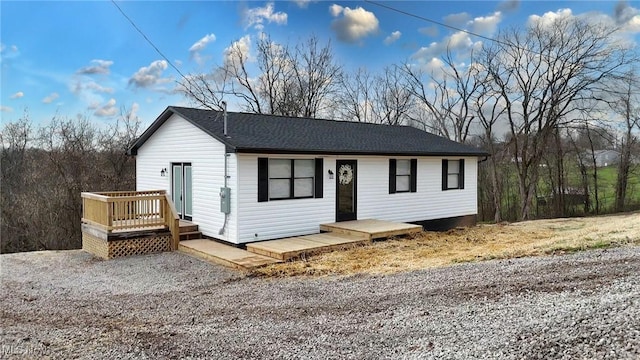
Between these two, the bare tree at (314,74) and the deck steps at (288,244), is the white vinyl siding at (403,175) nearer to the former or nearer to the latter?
the deck steps at (288,244)

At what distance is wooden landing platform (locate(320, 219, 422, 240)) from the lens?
9.67 metres

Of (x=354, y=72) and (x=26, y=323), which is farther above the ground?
(x=354, y=72)

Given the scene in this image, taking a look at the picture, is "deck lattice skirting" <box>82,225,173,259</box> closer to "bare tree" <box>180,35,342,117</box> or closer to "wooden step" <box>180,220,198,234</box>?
"wooden step" <box>180,220,198,234</box>

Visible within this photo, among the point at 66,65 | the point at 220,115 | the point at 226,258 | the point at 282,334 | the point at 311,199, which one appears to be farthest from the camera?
the point at 66,65

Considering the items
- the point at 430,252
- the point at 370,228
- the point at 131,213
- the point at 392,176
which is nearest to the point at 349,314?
the point at 430,252

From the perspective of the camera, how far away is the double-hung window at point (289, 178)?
9.55 meters

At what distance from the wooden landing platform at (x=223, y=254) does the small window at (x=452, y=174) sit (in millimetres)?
7303

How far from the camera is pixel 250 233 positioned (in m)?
9.36

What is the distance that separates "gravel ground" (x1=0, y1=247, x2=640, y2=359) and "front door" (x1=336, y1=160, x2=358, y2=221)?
14.0ft

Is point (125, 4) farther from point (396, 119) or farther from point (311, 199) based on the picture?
point (396, 119)

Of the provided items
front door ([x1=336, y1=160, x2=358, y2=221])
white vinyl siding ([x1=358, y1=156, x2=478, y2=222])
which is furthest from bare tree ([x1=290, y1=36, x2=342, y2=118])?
front door ([x1=336, y1=160, x2=358, y2=221])

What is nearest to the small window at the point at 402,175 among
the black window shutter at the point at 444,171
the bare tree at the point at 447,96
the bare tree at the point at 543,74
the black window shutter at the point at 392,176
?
the black window shutter at the point at 392,176

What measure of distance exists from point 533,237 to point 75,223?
52.9ft

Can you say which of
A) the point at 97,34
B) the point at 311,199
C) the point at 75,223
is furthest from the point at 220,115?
the point at 75,223
